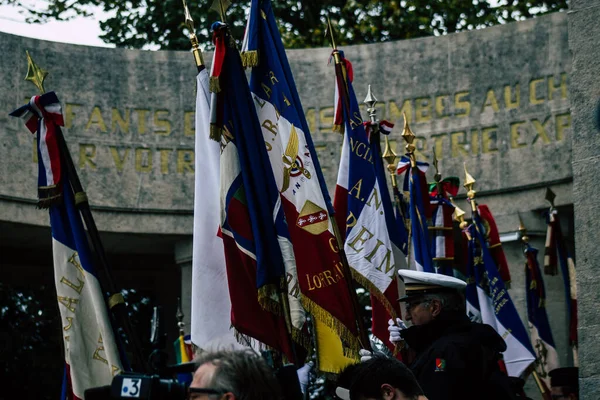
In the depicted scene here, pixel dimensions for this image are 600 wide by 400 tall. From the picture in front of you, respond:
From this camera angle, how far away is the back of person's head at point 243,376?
170 inches

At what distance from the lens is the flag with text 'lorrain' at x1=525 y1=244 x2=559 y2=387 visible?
1409 cm

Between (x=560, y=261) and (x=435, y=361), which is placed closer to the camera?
(x=435, y=361)

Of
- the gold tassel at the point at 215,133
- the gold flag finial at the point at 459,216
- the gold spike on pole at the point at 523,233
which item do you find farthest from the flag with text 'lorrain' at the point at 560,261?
the gold tassel at the point at 215,133

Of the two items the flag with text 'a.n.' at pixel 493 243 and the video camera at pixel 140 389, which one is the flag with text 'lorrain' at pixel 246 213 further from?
the flag with text 'a.n.' at pixel 493 243

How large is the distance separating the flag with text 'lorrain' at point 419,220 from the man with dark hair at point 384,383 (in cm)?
636

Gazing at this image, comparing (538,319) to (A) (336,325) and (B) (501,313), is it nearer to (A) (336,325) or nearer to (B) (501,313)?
(B) (501,313)

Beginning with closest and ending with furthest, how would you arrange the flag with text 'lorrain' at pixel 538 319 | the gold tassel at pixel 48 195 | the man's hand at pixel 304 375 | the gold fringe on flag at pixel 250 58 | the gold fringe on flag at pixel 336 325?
the man's hand at pixel 304 375 → the gold fringe on flag at pixel 336 325 → the gold fringe on flag at pixel 250 58 → the gold tassel at pixel 48 195 → the flag with text 'lorrain' at pixel 538 319

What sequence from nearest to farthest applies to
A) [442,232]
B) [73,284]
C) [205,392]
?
[205,392] < [73,284] < [442,232]

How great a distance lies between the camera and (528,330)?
48.3 feet

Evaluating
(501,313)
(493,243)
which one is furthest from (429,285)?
(493,243)

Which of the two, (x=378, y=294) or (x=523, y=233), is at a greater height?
(x=523, y=233)

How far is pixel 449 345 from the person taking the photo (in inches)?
266

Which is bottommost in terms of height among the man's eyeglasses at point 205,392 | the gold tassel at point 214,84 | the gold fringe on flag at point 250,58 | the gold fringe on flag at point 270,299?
the man's eyeglasses at point 205,392

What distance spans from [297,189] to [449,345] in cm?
275
